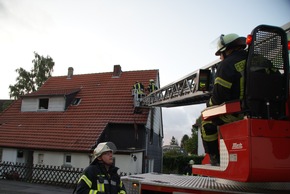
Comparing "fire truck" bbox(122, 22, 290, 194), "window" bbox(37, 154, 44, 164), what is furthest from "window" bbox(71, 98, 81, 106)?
"fire truck" bbox(122, 22, 290, 194)

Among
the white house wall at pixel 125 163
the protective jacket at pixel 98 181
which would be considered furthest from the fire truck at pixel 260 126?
the white house wall at pixel 125 163

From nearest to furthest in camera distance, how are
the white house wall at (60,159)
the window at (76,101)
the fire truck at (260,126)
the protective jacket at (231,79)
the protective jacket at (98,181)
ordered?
the fire truck at (260,126), the protective jacket at (98,181), the protective jacket at (231,79), the white house wall at (60,159), the window at (76,101)

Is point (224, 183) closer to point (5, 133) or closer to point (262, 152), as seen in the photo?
point (262, 152)

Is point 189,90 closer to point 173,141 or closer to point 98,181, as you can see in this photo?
point 98,181

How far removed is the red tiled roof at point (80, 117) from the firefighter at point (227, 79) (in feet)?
39.8

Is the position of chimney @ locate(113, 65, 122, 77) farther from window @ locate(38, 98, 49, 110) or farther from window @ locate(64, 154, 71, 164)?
window @ locate(64, 154, 71, 164)

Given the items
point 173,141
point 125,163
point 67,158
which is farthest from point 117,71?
point 173,141

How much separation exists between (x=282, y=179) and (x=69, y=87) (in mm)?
20973

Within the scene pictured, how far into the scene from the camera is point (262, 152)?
2834mm

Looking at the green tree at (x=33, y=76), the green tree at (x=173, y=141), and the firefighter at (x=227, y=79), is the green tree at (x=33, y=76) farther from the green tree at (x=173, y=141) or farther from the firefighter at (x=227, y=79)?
the green tree at (x=173, y=141)

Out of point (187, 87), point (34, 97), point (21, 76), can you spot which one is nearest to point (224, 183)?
point (187, 87)

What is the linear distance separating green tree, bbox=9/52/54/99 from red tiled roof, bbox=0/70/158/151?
1374 centimetres

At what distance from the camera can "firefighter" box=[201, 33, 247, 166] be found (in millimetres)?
3281

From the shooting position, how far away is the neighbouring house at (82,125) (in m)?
15.9
